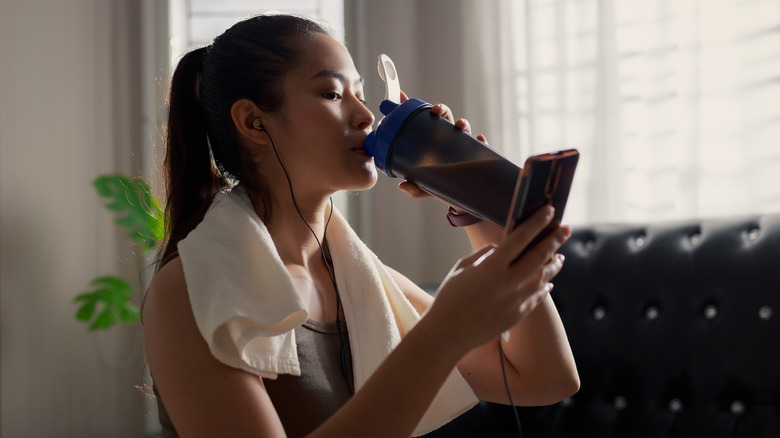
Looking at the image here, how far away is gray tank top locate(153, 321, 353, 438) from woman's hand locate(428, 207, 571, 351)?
12.9 inches

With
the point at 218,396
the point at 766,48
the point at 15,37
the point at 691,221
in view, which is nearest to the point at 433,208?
the point at 691,221

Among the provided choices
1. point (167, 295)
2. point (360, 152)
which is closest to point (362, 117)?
point (360, 152)

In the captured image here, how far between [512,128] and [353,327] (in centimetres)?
153

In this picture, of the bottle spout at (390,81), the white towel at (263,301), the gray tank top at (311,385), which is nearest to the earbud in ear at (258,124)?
the white towel at (263,301)

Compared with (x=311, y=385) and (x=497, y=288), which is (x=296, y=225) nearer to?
(x=311, y=385)

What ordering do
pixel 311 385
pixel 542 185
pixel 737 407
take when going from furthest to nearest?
pixel 737 407 → pixel 311 385 → pixel 542 185

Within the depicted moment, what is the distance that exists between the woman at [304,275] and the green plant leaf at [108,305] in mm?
1435

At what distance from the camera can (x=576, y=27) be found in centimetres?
232

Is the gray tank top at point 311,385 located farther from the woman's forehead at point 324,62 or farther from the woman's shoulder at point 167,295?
the woman's forehead at point 324,62

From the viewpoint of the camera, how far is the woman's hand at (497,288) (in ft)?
2.33

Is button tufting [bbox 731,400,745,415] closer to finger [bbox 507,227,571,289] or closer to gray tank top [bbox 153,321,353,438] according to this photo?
gray tank top [bbox 153,321,353,438]

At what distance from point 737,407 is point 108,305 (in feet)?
6.79

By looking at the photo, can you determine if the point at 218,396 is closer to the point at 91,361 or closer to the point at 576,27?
the point at 576,27

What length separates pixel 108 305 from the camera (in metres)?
2.50
